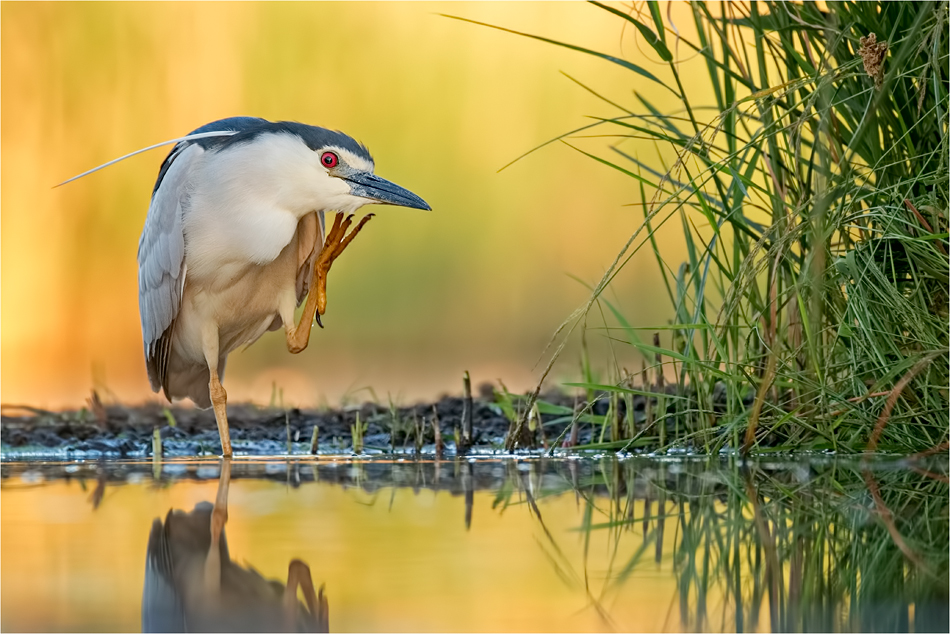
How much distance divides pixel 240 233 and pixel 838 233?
166 centimetres

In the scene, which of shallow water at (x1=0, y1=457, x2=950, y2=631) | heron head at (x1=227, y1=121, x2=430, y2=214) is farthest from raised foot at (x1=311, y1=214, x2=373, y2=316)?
shallow water at (x1=0, y1=457, x2=950, y2=631)

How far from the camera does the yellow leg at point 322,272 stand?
10.3 feet

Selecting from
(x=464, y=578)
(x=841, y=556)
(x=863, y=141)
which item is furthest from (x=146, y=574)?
(x=863, y=141)

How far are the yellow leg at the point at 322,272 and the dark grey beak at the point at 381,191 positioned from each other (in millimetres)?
93

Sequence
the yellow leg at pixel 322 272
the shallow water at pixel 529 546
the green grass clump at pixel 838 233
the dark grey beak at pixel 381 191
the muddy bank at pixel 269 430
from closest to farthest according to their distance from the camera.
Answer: the shallow water at pixel 529 546, the green grass clump at pixel 838 233, the dark grey beak at pixel 381 191, the yellow leg at pixel 322 272, the muddy bank at pixel 269 430

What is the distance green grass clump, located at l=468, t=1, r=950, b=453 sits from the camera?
7.00 feet

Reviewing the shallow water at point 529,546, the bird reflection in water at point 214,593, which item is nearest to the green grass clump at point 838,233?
the shallow water at point 529,546

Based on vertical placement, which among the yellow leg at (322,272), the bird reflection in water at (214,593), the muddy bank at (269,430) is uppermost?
the yellow leg at (322,272)

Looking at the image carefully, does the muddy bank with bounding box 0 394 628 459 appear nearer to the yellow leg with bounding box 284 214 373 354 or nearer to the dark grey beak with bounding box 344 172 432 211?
the yellow leg with bounding box 284 214 373 354

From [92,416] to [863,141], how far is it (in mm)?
3127

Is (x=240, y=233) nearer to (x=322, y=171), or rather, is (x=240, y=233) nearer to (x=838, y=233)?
(x=322, y=171)

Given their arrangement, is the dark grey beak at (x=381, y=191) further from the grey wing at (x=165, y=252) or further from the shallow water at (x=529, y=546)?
the shallow water at (x=529, y=546)

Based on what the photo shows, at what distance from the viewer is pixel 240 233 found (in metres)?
3.05

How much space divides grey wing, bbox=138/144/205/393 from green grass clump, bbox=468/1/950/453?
1.38 m
